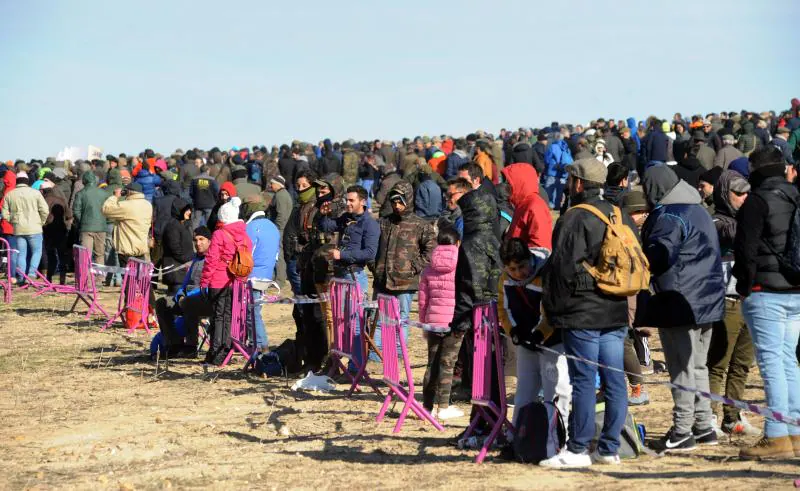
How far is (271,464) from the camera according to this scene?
8.56 metres

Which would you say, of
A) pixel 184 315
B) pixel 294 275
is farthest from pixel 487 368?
pixel 294 275

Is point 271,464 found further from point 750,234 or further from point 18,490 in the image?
point 750,234

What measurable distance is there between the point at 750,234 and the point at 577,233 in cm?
122

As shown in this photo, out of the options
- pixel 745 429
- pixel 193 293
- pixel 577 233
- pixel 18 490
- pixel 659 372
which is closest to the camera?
pixel 577 233

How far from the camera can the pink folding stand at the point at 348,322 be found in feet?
35.8

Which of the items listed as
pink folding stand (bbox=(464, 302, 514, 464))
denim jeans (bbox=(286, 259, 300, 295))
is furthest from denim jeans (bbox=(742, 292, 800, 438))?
denim jeans (bbox=(286, 259, 300, 295))

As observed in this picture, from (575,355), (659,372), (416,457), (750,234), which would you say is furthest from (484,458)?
(659,372)

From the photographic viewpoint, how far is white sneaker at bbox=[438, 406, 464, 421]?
9797mm

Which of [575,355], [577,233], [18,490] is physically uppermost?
[577,233]

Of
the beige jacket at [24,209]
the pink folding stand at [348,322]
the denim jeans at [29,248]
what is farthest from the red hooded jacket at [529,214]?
the denim jeans at [29,248]

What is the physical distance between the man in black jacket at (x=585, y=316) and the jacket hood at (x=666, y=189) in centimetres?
59

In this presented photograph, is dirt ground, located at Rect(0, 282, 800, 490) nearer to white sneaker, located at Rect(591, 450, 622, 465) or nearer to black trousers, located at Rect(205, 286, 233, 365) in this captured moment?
white sneaker, located at Rect(591, 450, 622, 465)

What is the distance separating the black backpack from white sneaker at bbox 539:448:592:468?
1761 millimetres

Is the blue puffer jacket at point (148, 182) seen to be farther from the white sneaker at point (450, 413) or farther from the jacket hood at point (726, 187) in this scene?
the jacket hood at point (726, 187)
